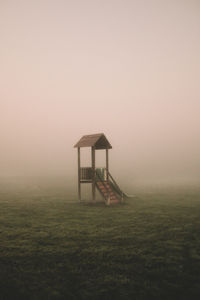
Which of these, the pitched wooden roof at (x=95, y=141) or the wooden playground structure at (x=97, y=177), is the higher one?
the pitched wooden roof at (x=95, y=141)

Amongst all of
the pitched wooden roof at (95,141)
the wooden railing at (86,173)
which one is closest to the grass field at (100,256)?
the wooden railing at (86,173)

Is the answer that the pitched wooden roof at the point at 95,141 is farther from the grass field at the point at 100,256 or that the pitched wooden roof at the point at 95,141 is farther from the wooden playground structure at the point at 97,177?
the grass field at the point at 100,256

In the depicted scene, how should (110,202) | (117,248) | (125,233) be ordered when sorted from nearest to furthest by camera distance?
1. (117,248)
2. (125,233)
3. (110,202)

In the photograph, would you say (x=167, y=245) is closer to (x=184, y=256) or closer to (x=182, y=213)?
(x=184, y=256)

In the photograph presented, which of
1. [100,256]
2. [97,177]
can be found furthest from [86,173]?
[100,256]

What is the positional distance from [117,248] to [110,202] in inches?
379

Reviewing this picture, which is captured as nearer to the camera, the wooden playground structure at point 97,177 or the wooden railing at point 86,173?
the wooden playground structure at point 97,177

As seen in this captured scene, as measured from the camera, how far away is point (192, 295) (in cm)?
605

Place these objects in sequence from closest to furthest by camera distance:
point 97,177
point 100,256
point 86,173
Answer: point 100,256 → point 86,173 → point 97,177

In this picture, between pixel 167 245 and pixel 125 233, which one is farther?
pixel 125 233

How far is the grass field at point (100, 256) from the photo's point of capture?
6.33m

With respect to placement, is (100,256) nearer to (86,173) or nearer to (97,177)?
(86,173)

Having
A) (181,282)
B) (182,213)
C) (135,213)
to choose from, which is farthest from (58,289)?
(182,213)

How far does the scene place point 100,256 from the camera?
332 inches
